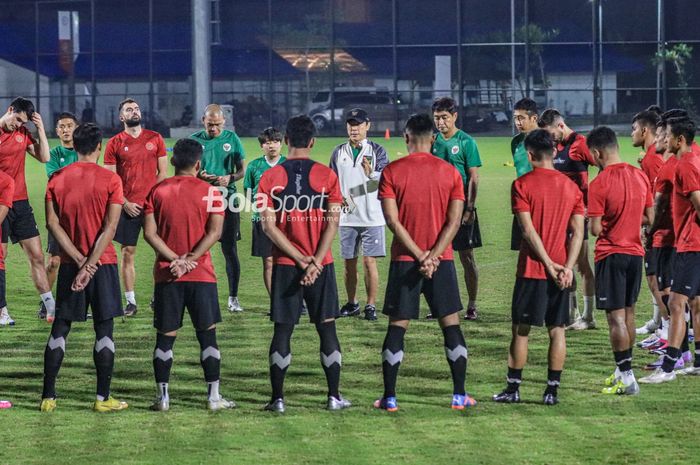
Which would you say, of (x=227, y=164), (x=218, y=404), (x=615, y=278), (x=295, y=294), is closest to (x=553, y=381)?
(x=615, y=278)

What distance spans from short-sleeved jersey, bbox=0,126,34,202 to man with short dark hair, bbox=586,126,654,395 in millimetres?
5962

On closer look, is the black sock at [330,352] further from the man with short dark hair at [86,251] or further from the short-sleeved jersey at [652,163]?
the short-sleeved jersey at [652,163]

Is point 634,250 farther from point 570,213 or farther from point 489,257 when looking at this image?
point 489,257

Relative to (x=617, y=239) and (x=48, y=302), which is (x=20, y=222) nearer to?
(x=48, y=302)

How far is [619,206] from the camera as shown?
830 centimetres

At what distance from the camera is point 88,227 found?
7867 mm

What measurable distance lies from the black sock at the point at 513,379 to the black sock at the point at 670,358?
1352 mm

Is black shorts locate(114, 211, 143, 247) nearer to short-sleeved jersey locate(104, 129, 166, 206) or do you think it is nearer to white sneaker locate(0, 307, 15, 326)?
short-sleeved jersey locate(104, 129, 166, 206)

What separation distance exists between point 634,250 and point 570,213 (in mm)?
776

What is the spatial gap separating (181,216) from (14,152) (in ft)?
14.5

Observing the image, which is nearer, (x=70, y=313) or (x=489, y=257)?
(x=70, y=313)

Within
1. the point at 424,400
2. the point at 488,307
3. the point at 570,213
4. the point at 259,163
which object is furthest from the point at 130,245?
the point at 570,213

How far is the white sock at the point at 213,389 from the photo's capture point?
7.93 m

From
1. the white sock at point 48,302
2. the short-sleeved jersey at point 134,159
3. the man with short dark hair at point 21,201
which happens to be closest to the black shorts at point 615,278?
the short-sleeved jersey at point 134,159
